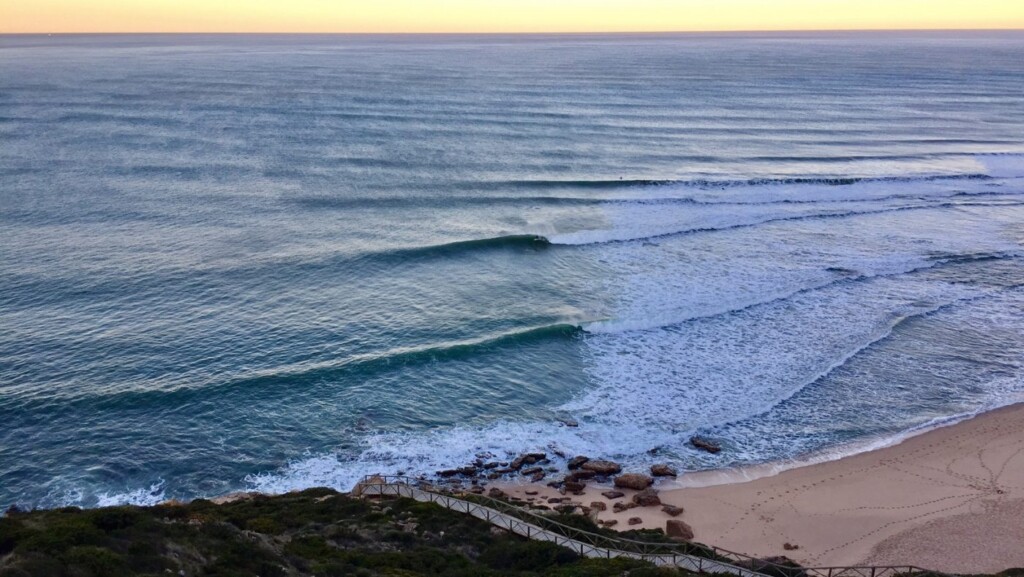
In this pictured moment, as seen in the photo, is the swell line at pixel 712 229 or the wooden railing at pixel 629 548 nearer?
the wooden railing at pixel 629 548


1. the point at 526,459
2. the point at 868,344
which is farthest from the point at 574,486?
the point at 868,344

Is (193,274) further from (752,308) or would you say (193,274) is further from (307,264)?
(752,308)

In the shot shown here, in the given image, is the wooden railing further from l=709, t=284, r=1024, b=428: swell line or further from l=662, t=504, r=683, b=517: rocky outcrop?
l=709, t=284, r=1024, b=428: swell line

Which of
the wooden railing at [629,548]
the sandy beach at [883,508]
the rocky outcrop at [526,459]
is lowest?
the sandy beach at [883,508]

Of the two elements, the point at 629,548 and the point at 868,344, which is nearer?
the point at 629,548

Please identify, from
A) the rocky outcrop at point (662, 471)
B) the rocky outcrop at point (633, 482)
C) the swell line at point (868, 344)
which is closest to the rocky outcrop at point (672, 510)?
the rocky outcrop at point (633, 482)

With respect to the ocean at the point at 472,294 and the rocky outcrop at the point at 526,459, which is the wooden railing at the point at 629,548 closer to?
the rocky outcrop at the point at 526,459

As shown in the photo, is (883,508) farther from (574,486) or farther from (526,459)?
(526,459)
